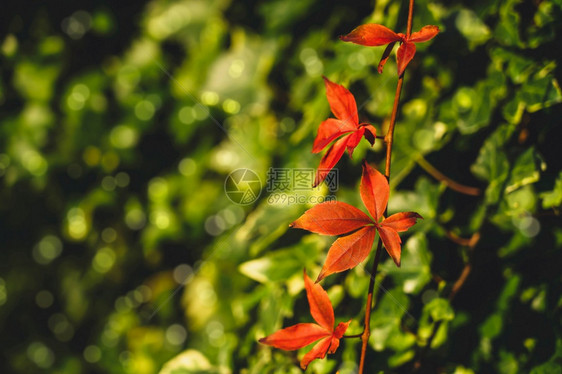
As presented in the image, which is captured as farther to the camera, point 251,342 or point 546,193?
point 251,342

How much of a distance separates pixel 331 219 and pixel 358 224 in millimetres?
32

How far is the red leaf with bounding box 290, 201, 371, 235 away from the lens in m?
0.45

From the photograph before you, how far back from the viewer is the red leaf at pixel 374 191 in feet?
1.51

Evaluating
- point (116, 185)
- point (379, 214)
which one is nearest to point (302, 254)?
point (379, 214)

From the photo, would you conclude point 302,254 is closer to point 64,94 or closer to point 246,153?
point 246,153

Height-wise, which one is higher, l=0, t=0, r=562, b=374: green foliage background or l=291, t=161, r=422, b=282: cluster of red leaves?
l=291, t=161, r=422, b=282: cluster of red leaves

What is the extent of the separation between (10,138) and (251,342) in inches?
42.8

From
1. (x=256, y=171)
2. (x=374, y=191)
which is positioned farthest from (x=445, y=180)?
(x=256, y=171)

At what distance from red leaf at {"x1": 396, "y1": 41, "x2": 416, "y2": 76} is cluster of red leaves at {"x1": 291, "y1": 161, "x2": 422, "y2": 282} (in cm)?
11

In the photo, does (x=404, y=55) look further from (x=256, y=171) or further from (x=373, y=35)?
(x=256, y=171)

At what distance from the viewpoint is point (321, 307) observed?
494 millimetres

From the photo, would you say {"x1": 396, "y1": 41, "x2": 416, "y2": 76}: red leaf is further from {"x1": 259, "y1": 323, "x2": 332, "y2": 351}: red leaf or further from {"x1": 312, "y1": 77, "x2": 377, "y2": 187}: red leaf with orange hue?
{"x1": 259, "y1": 323, "x2": 332, "y2": 351}: red leaf

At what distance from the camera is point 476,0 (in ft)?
2.44

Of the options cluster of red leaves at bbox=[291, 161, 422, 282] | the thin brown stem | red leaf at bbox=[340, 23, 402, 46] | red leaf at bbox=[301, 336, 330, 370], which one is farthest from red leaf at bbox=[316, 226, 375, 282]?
the thin brown stem
